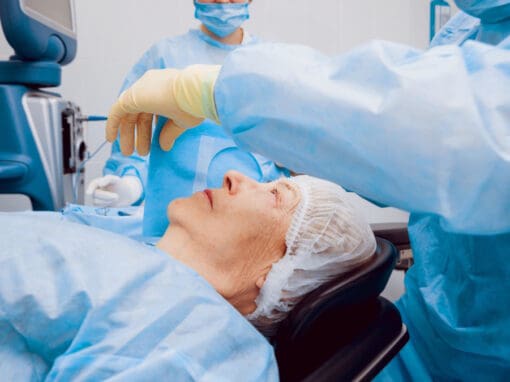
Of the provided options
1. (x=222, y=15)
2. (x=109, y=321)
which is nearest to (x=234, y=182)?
(x=109, y=321)

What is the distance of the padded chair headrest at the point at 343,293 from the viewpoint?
31.4 inches

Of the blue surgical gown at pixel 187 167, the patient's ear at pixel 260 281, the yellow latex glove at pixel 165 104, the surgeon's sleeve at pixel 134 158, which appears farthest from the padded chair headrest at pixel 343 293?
the surgeon's sleeve at pixel 134 158

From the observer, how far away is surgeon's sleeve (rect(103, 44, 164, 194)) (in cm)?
182

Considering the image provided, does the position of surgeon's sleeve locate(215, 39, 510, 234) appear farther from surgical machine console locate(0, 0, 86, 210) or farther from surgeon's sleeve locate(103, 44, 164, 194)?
surgeon's sleeve locate(103, 44, 164, 194)

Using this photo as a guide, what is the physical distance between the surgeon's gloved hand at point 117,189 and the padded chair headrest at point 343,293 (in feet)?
3.29

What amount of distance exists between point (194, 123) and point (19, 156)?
2.39 feet

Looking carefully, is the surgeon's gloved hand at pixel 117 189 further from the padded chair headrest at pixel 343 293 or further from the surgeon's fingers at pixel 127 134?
the padded chair headrest at pixel 343 293

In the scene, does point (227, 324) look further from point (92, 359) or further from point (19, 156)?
point (19, 156)

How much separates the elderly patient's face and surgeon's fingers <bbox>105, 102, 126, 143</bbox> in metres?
0.33

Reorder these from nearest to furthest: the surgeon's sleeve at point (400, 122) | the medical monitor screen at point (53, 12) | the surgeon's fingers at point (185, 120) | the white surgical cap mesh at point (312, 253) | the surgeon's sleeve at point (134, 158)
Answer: the surgeon's sleeve at point (400, 122), the white surgical cap mesh at point (312, 253), the surgeon's fingers at point (185, 120), the medical monitor screen at point (53, 12), the surgeon's sleeve at point (134, 158)

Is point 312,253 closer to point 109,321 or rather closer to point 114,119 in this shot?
point 109,321

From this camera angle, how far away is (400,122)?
573 mm

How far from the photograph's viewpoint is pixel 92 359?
0.60 meters

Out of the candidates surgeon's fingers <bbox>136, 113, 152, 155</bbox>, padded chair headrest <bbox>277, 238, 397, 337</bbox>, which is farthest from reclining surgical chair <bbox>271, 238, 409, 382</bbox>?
surgeon's fingers <bbox>136, 113, 152, 155</bbox>
